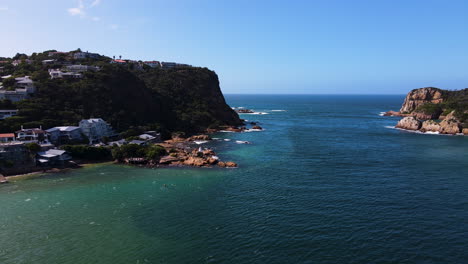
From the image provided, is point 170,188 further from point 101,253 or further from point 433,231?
point 433,231

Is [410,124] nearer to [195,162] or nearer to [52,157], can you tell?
[195,162]

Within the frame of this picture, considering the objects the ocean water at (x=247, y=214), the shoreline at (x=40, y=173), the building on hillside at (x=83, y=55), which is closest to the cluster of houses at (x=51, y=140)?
the shoreline at (x=40, y=173)

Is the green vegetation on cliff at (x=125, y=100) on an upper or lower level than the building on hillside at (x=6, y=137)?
upper

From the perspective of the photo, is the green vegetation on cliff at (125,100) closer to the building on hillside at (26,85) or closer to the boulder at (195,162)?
the building on hillside at (26,85)

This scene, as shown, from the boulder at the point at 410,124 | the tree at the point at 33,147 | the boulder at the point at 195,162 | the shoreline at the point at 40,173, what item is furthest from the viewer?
the boulder at the point at 410,124

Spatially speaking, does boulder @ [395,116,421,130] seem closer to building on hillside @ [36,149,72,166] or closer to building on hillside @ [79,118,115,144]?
building on hillside @ [79,118,115,144]

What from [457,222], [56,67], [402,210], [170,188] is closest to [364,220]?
[402,210]
